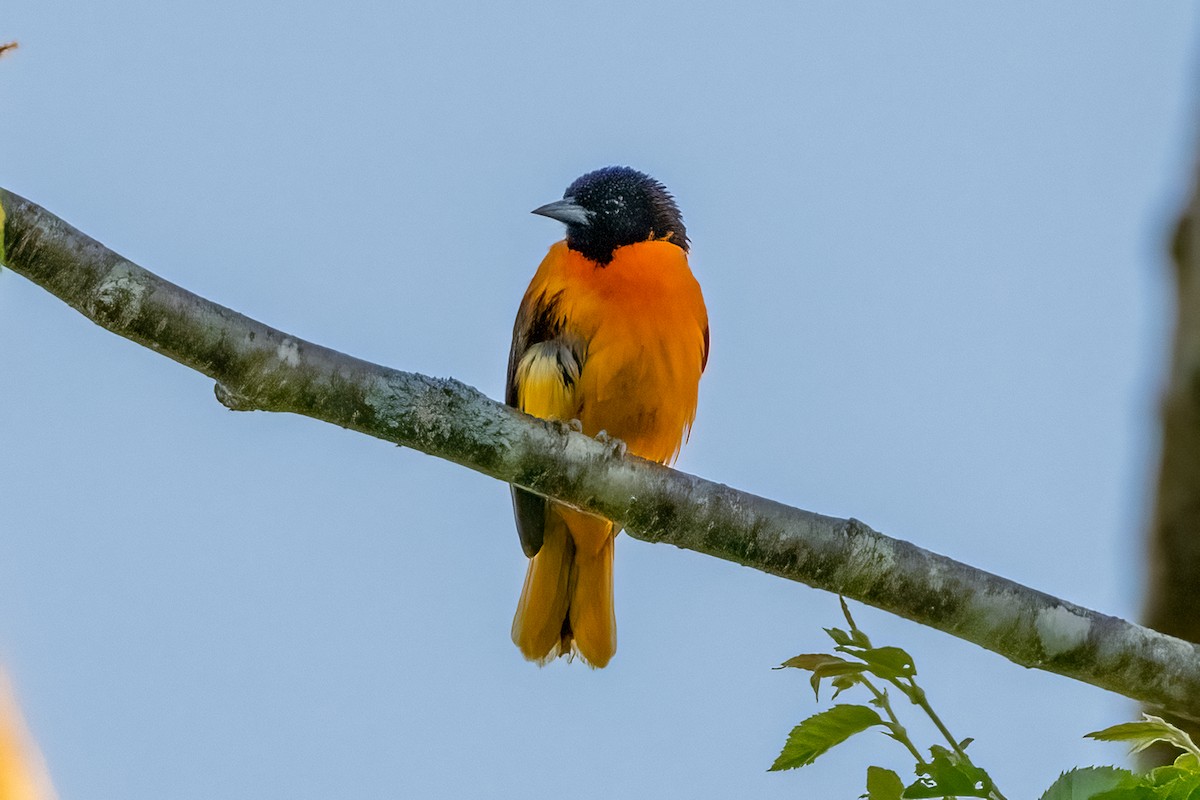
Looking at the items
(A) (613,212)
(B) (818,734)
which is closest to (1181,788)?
(B) (818,734)

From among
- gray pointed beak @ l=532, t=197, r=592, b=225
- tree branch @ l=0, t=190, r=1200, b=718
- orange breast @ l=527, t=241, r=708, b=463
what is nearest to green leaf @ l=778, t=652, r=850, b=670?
tree branch @ l=0, t=190, r=1200, b=718

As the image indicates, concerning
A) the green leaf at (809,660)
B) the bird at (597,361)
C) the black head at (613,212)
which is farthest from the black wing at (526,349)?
the green leaf at (809,660)

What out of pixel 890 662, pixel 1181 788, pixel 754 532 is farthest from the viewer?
pixel 754 532

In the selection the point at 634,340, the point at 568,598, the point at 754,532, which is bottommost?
the point at 568,598

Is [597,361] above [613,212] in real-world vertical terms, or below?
below

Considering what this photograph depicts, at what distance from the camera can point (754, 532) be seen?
3398mm

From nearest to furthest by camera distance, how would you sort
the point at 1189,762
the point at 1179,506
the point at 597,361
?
the point at 1189,762, the point at 1179,506, the point at 597,361

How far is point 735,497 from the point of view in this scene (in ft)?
11.3

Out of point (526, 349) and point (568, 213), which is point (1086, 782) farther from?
point (568, 213)

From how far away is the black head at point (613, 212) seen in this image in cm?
564

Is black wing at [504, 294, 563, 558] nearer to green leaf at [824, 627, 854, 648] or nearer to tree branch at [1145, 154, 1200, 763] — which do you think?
tree branch at [1145, 154, 1200, 763]

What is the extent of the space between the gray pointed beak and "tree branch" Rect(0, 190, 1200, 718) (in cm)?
240

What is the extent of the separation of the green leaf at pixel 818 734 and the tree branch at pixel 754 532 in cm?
143

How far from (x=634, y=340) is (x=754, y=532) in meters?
1.79
